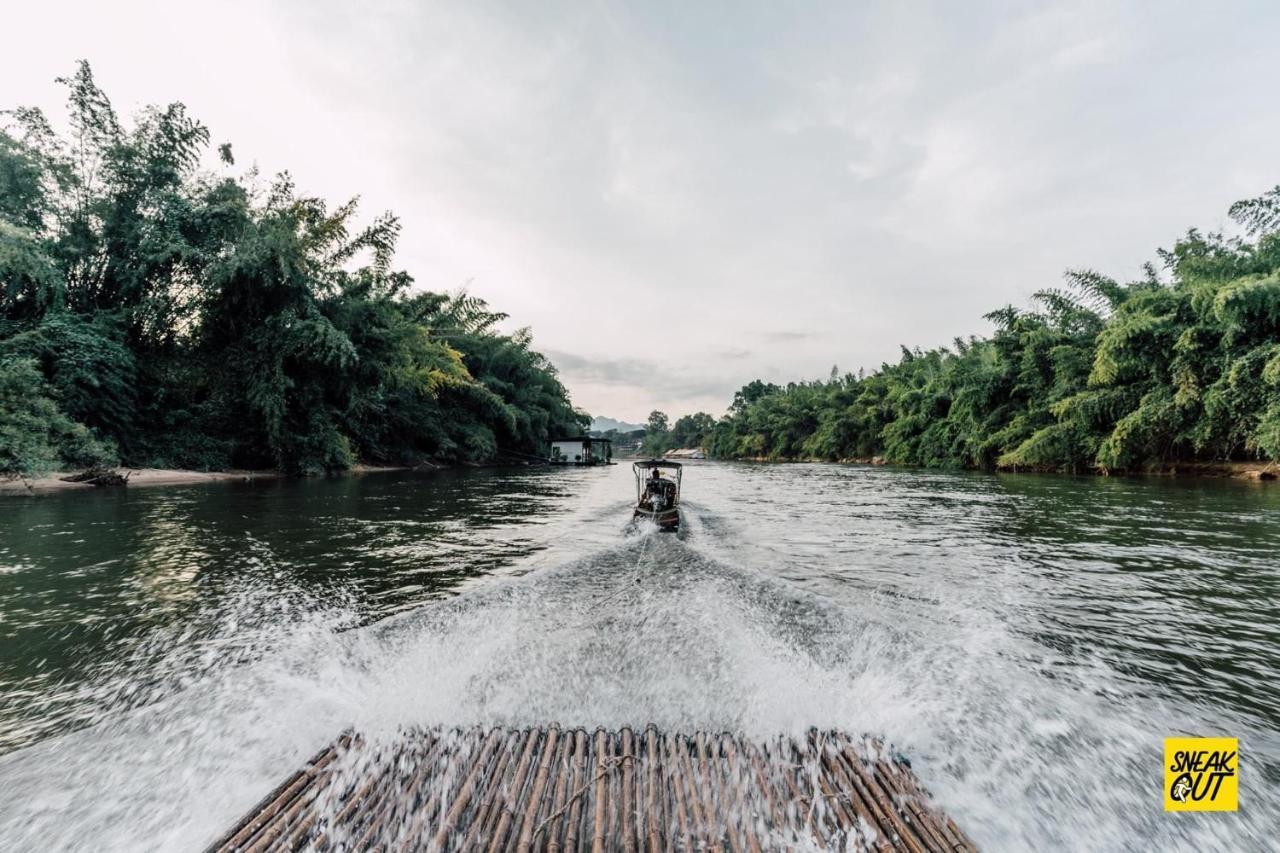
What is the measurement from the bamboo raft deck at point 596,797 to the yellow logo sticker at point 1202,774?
1.18 meters

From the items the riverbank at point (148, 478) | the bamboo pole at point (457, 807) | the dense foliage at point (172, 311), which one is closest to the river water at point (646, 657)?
the bamboo pole at point (457, 807)

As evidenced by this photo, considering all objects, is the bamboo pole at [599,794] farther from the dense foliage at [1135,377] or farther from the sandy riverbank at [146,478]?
the dense foliage at [1135,377]

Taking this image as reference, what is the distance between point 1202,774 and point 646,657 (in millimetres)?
2868

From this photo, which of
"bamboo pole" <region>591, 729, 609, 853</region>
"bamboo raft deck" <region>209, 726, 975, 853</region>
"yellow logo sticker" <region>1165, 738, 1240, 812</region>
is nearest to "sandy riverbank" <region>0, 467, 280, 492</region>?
"bamboo raft deck" <region>209, 726, 975, 853</region>

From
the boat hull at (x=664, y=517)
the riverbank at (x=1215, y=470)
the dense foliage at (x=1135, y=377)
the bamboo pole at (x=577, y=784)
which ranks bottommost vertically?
the bamboo pole at (x=577, y=784)

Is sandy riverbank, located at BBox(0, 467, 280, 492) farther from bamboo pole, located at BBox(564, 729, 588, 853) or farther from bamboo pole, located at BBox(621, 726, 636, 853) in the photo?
bamboo pole, located at BBox(621, 726, 636, 853)

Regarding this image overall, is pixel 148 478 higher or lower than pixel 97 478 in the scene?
lower

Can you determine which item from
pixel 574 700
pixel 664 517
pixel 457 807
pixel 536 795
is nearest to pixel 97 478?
pixel 664 517

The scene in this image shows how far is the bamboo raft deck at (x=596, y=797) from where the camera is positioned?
184 cm

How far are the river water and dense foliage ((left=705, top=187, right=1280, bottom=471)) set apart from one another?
38.5ft

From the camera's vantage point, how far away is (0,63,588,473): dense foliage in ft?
48.5

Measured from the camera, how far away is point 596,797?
80.4 inches

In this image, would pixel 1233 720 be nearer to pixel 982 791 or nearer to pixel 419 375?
pixel 982 791

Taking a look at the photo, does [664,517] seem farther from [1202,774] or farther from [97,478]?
[97,478]
